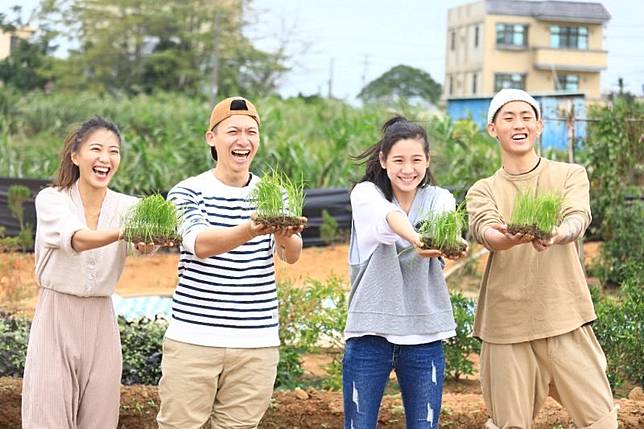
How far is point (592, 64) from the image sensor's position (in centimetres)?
6388

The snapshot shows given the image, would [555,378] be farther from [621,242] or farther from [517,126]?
[621,242]

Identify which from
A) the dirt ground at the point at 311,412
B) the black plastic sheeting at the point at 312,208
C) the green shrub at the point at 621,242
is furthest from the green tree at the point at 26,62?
the dirt ground at the point at 311,412

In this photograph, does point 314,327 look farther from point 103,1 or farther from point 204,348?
point 103,1

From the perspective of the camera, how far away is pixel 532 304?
4.55m

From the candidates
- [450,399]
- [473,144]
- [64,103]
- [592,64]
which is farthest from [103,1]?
Result: [450,399]

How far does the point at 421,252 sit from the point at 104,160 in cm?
139

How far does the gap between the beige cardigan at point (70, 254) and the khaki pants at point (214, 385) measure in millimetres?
435

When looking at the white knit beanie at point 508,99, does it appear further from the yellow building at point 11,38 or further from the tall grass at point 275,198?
the yellow building at point 11,38

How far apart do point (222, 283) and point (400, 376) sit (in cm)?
83

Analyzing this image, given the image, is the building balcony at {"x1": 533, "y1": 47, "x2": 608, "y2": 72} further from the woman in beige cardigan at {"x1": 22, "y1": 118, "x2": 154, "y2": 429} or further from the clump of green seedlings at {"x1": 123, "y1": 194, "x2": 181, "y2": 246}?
the clump of green seedlings at {"x1": 123, "y1": 194, "x2": 181, "y2": 246}

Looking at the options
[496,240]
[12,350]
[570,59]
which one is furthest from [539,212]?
[570,59]

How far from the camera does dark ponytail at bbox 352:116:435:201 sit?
14.4 ft

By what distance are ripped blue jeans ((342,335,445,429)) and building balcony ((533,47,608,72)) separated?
59437 millimetres

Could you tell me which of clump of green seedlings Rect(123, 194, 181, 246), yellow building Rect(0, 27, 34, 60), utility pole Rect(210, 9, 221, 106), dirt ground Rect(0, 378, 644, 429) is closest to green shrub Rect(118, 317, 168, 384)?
dirt ground Rect(0, 378, 644, 429)
